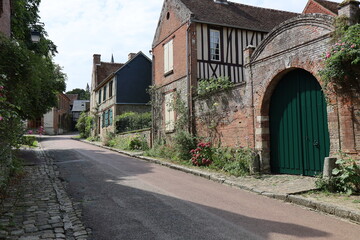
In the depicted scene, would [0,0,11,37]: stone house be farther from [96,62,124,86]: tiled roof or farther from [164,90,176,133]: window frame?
[96,62,124,86]: tiled roof

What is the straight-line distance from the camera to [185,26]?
1379 centimetres

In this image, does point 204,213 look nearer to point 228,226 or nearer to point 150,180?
point 228,226

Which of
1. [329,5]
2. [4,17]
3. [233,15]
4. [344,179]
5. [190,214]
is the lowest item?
[190,214]

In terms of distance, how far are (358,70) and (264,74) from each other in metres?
2.96

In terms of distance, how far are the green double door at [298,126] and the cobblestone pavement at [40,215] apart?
568cm

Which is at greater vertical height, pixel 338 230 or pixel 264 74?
pixel 264 74

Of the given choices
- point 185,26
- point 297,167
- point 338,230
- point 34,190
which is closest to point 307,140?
point 297,167

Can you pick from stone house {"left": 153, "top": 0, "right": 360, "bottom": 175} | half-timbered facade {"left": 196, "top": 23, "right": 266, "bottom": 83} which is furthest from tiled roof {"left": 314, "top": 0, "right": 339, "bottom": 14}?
half-timbered facade {"left": 196, "top": 23, "right": 266, "bottom": 83}

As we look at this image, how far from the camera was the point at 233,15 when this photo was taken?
14828 millimetres

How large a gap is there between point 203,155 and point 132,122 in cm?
1184

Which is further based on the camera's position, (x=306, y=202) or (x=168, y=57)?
(x=168, y=57)

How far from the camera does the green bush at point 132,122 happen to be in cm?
2112

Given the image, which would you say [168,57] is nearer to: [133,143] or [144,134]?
[144,134]

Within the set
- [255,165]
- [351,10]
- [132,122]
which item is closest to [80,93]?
[132,122]
